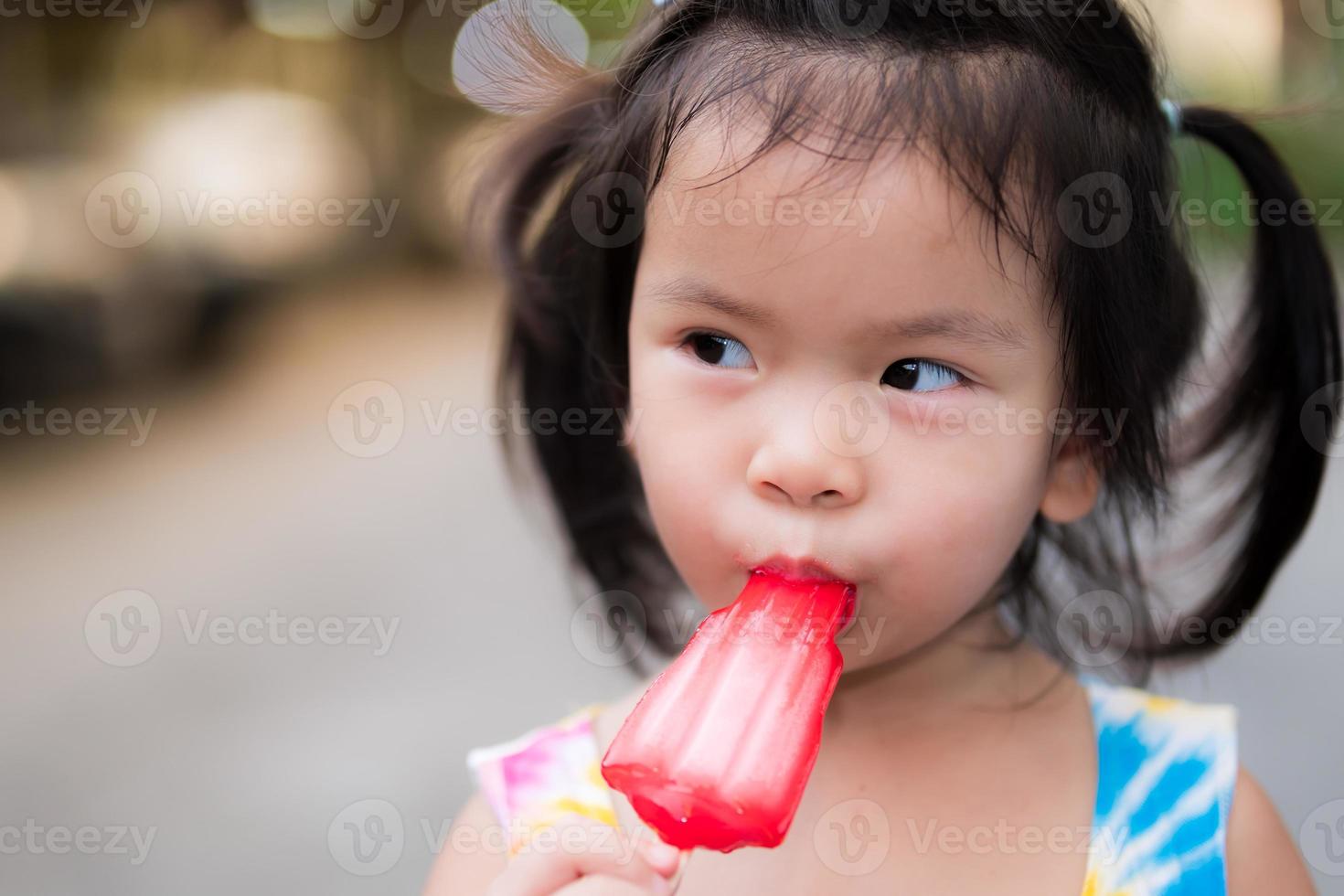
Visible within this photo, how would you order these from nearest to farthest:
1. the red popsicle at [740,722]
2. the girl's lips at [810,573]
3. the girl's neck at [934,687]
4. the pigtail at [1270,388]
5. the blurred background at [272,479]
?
the red popsicle at [740,722]
the girl's lips at [810,573]
the girl's neck at [934,687]
the pigtail at [1270,388]
the blurred background at [272,479]

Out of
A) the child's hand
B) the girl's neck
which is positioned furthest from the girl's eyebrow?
the child's hand

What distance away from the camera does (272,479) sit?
16.2ft

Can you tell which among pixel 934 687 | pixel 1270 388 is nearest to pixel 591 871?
pixel 934 687

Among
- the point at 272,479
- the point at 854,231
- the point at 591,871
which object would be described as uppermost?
the point at 272,479

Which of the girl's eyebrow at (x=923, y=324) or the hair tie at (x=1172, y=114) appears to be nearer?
the girl's eyebrow at (x=923, y=324)

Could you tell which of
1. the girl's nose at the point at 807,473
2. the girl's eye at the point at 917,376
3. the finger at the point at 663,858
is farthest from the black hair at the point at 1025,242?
the finger at the point at 663,858

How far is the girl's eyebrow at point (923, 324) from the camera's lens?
3.41 ft

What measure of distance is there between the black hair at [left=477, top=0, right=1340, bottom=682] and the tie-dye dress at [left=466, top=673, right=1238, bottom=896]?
0.74ft

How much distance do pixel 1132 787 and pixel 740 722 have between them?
1.66 ft

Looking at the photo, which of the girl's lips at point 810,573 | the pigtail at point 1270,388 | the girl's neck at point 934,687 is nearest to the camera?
the girl's lips at point 810,573

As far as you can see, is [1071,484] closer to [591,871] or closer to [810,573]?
[810,573]

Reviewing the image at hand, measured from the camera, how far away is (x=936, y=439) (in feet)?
3.52

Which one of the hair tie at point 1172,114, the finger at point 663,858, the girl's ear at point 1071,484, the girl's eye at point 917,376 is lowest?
the finger at point 663,858

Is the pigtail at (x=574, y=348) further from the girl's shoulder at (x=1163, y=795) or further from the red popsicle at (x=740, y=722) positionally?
the girl's shoulder at (x=1163, y=795)
